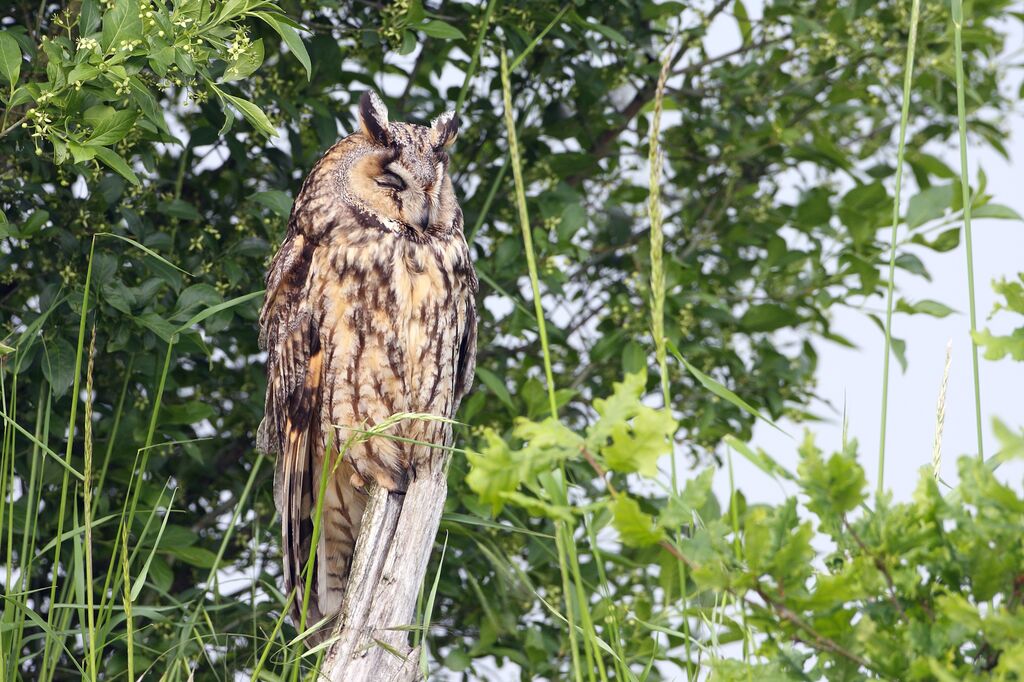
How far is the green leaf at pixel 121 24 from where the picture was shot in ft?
5.95

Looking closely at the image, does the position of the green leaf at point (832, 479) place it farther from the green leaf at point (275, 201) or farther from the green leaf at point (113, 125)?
the green leaf at point (275, 201)

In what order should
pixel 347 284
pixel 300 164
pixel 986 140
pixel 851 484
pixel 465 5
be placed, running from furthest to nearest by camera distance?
pixel 986 140
pixel 300 164
pixel 465 5
pixel 347 284
pixel 851 484

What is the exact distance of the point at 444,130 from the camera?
7.44 ft

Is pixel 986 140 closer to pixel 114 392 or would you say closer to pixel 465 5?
pixel 465 5

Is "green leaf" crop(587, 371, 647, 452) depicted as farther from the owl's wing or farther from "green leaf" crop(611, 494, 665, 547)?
the owl's wing

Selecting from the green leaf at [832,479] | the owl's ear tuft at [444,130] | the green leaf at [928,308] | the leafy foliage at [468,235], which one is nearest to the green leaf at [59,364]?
the leafy foliage at [468,235]

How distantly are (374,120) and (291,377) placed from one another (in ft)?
1.72

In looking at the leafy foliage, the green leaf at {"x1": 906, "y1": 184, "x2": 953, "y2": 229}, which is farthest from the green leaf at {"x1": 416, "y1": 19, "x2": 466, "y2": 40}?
the green leaf at {"x1": 906, "y1": 184, "x2": 953, "y2": 229}

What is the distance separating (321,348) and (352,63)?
36.7 inches

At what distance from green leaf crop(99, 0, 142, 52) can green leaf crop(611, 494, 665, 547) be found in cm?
125

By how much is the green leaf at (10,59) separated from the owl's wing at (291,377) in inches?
23.4

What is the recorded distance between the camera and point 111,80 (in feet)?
6.07

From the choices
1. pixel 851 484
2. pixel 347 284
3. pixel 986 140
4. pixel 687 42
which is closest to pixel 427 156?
pixel 347 284

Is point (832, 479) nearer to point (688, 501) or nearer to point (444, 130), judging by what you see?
point (688, 501)
